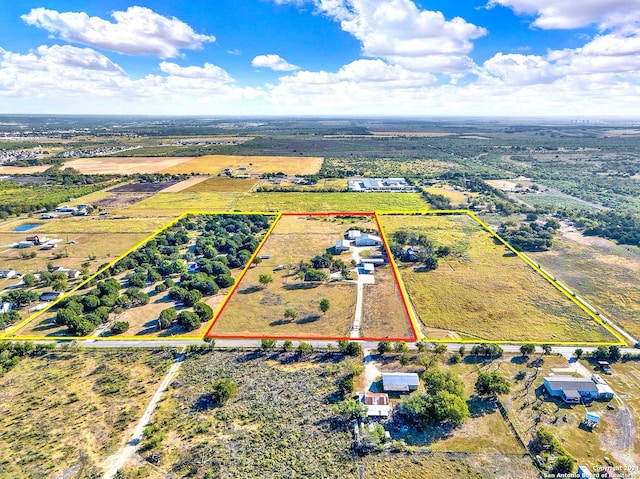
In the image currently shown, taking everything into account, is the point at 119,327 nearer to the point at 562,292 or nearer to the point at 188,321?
the point at 188,321

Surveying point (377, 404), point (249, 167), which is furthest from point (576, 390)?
point (249, 167)

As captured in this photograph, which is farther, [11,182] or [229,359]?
[11,182]

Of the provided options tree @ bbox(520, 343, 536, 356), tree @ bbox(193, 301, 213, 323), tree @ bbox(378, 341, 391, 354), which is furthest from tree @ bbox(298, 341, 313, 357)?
tree @ bbox(520, 343, 536, 356)

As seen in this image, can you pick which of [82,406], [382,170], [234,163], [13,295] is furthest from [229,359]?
[234,163]

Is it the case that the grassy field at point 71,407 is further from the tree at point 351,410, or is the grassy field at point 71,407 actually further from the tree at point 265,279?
the tree at point 265,279

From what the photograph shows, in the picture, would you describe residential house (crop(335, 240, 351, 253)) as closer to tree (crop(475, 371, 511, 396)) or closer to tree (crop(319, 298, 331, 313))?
tree (crop(319, 298, 331, 313))

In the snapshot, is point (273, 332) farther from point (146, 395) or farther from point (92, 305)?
point (92, 305)
